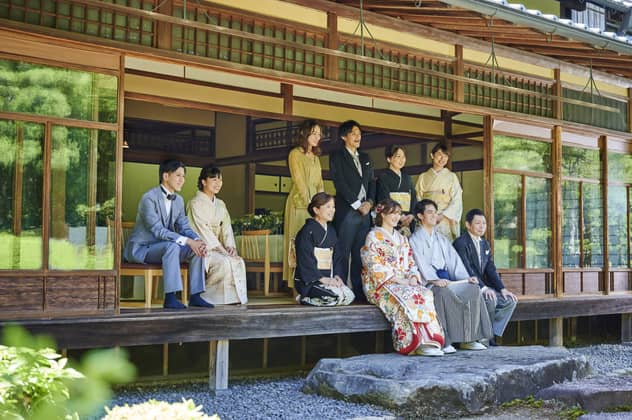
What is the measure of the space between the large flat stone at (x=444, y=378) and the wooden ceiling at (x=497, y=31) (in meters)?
3.12

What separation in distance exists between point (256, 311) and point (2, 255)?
6.53 feet

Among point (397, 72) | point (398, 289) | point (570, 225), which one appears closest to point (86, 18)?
point (397, 72)

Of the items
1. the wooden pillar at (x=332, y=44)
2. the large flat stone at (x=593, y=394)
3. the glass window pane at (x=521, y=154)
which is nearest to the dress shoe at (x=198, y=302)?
the wooden pillar at (x=332, y=44)

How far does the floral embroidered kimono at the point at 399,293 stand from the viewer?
6.80 meters

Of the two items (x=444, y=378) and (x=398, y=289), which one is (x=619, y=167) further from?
(x=444, y=378)

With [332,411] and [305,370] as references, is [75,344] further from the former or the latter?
[305,370]

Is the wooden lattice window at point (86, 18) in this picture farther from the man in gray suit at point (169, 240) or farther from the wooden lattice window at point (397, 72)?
the wooden lattice window at point (397, 72)

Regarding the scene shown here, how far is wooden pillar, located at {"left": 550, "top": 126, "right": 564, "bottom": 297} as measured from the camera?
30.6ft

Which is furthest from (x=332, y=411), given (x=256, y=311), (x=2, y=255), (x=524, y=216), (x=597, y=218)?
(x=597, y=218)

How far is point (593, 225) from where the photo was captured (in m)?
9.95

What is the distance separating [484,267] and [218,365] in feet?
10.3

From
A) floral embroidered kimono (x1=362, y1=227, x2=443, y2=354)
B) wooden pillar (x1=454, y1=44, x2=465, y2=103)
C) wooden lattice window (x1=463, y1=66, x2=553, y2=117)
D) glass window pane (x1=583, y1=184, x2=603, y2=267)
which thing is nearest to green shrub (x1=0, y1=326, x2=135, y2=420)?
floral embroidered kimono (x1=362, y1=227, x2=443, y2=354)

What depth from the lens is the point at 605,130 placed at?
32.8 ft

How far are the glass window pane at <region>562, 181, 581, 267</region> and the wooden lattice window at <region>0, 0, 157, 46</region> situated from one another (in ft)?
18.4
